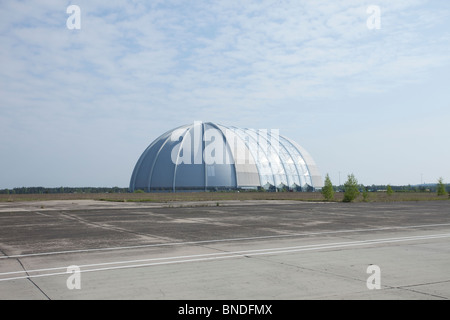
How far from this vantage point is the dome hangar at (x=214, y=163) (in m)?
72.9

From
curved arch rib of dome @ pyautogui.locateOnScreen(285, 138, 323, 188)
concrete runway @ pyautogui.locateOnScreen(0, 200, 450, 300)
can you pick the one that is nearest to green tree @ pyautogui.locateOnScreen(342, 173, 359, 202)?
concrete runway @ pyautogui.locateOnScreen(0, 200, 450, 300)

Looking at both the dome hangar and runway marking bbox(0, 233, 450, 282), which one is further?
the dome hangar

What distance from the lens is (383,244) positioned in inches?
446

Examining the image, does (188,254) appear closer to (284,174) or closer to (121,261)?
(121,261)

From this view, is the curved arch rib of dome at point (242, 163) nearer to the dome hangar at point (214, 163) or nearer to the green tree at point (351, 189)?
the dome hangar at point (214, 163)

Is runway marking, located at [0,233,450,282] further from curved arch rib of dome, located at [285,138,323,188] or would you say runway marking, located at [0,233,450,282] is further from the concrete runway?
curved arch rib of dome, located at [285,138,323,188]

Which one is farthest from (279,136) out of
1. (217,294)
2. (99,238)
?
(217,294)

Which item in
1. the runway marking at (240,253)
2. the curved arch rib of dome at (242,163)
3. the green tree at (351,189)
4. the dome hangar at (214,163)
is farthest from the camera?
the curved arch rib of dome at (242,163)

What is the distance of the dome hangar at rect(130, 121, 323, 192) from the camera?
72938 millimetres

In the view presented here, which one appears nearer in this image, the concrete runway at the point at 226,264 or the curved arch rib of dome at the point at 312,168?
the concrete runway at the point at 226,264

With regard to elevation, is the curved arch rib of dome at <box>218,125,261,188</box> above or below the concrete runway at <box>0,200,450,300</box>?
above

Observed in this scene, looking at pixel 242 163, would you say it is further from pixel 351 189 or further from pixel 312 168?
pixel 351 189

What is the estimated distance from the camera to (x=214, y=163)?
7356 centimetres

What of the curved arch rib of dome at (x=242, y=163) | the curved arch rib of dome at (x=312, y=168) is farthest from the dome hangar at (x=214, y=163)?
the curved arch rib of dome at (x=312, y=168)
